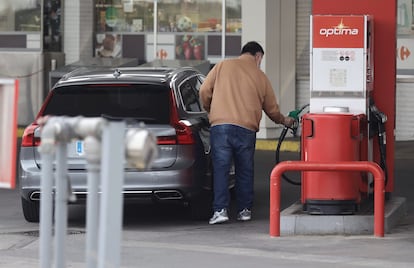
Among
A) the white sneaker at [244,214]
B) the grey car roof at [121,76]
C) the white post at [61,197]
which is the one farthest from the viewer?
the white sneaker at [244,214]

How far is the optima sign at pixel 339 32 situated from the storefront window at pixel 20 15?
11.5 m

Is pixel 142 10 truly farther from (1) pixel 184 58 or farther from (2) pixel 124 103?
(2) pixel 124 103

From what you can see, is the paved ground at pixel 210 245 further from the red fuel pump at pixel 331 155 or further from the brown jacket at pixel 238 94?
the brown jacket at pixel 238 94

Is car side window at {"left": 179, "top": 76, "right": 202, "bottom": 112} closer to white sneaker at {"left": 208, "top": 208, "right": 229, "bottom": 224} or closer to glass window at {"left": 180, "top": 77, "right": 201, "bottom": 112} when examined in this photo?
glass window at {"left": 180, "top": 77, "right": 201, "bottom": 112}

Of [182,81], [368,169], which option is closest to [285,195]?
[182,81]

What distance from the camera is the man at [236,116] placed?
1085 cm

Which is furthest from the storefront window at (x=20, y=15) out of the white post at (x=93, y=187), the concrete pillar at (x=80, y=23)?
the white post at (x=93, y=187)

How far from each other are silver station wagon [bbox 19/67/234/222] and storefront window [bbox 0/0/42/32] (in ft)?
33.8

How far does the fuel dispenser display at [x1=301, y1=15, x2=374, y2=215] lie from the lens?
10.1m

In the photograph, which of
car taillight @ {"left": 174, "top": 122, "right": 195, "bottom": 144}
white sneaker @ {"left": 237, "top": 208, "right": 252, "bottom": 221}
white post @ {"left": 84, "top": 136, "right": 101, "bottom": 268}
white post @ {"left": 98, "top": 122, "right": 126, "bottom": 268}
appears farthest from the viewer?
white sneaker @ {"left": 237, "top": 208, "right": 252, "bottom": 221}

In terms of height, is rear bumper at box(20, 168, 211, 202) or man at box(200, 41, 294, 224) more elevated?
man at box(200, 41, 294, 224)

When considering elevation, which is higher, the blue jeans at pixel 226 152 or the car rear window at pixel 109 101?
the car rear window at pixel 109 101

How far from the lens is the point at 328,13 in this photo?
37.0 feet

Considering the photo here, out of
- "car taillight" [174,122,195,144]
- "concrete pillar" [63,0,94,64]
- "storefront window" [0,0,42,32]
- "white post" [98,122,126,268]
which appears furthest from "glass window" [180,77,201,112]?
"storefront window" [0,0,42,32]
